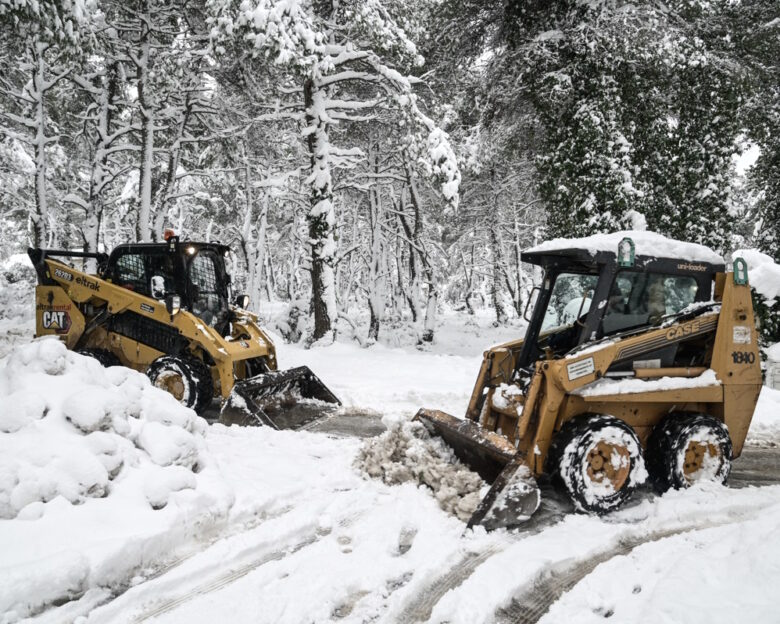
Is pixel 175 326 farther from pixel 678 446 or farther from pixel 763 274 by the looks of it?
pixel 763 274

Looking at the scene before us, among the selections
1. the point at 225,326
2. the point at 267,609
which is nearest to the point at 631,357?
the point at 267,609

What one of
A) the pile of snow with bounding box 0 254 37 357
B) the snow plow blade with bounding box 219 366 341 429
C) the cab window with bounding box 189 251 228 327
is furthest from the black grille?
the pile of snow with bounding box 0 254 37 357

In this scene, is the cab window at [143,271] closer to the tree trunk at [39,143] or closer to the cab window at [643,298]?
the cab window at [643,298]

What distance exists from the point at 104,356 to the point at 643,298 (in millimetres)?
6982

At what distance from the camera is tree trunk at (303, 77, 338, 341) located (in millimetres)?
11508

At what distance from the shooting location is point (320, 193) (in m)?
11.5

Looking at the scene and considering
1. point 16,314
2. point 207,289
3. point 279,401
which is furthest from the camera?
point 16,314

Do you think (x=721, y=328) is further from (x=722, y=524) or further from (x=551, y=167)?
(x=551, y=167)

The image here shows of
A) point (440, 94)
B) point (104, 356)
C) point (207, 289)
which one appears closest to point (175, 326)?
point (207, 289)

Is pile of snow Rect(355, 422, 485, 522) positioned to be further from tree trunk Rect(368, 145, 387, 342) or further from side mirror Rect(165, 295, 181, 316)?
tree trunk Rect(368, 145, 387, 342)

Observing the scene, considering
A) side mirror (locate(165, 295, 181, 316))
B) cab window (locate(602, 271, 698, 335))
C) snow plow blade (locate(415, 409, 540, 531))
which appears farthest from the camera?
side mirror (locate(165, 295, 181, 316))

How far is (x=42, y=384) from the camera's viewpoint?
3996mm

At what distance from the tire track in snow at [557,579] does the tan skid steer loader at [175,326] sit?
12.6 ft

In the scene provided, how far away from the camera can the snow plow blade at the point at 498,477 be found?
3602 millimetres
